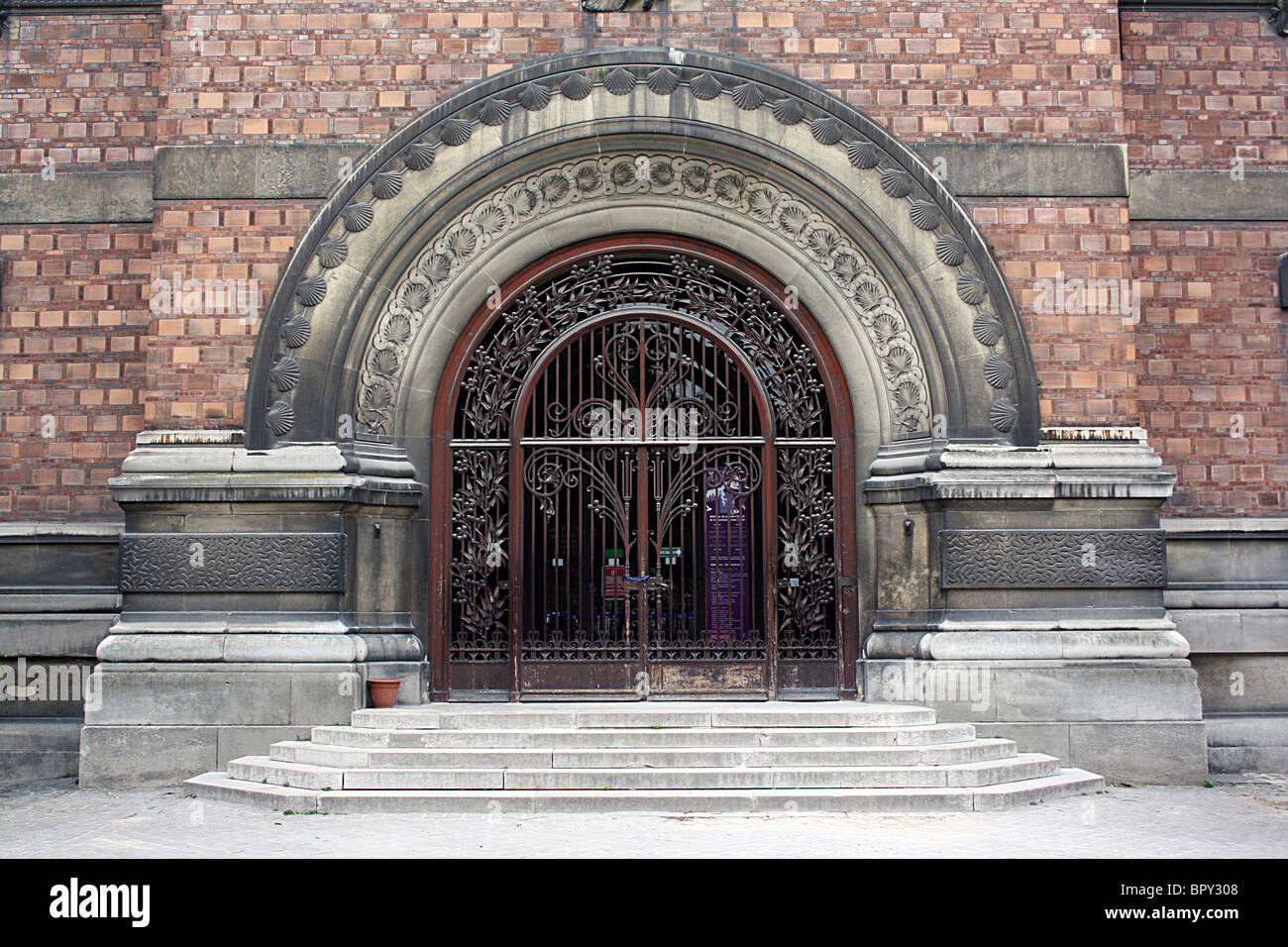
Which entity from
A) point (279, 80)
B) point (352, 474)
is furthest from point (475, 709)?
point (279, 80)

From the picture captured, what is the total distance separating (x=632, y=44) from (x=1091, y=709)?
6.55 meters

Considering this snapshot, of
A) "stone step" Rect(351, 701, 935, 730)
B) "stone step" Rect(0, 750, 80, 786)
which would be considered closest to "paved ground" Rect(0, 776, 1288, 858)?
"stone step" Rect(351, 701, 935, 730)

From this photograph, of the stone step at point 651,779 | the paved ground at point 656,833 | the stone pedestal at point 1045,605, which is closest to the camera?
the paved ground at point 656,833

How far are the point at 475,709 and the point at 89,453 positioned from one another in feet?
14.2

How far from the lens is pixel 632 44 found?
10.2 metres

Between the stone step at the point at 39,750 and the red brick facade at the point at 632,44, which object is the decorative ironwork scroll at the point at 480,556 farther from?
the stone step at the point at 39,750

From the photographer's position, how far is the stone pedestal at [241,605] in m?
9.17

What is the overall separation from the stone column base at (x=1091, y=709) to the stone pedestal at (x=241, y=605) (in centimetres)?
433

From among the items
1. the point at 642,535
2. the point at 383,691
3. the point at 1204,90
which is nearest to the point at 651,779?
the point at 383,691

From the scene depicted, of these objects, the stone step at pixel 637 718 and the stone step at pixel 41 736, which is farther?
the stone step at pixel 41 736

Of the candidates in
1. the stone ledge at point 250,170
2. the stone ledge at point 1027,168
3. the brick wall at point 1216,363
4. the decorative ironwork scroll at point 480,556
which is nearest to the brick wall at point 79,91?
the stone ledge at point 250,170

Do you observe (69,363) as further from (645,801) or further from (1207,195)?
(1207,195)

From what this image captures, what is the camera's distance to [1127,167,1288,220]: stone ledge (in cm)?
1077

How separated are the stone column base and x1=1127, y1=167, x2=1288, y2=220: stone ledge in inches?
162
